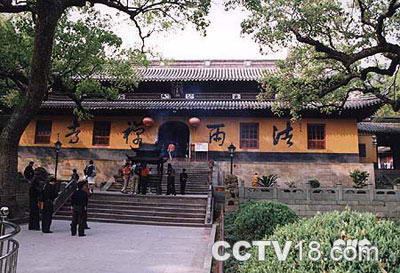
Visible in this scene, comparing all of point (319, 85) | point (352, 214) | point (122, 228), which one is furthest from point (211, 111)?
point (352, 214)

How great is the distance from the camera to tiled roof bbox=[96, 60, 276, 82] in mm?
21312

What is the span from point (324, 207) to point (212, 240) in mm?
7466

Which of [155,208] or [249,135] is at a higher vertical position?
[249,135]

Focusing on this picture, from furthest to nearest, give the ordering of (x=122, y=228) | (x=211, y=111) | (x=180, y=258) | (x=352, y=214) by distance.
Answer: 1. (x=211, y=111)
2. (x=122, y=228)
3. (x=180, y=258)
4. (x=352, y=214)

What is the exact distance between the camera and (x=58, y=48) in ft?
40.5

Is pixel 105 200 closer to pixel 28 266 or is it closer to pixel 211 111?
pixel 28 266

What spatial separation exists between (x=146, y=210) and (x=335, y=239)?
10259 millimetres

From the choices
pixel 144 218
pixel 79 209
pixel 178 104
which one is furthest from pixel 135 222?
pixel 178 104

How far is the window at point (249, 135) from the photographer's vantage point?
19.3 meters

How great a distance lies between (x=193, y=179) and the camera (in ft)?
56.4

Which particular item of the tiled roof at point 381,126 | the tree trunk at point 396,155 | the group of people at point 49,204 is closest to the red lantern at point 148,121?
the group of people at point 49,204

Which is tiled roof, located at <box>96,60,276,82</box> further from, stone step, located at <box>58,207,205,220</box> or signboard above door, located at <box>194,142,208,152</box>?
stone step, located at <box>58,207,205,220</box>

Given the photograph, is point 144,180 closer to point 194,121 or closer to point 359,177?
point 194,121

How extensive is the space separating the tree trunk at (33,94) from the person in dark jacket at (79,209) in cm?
295
